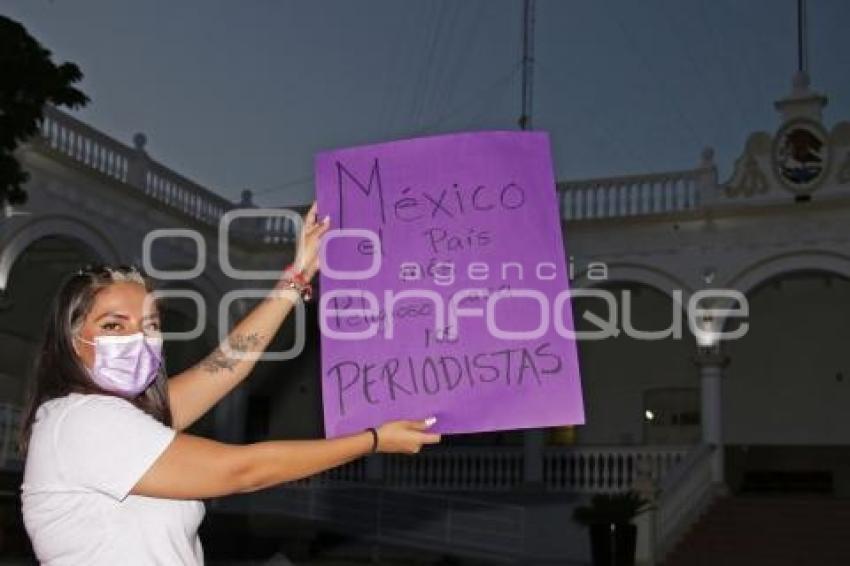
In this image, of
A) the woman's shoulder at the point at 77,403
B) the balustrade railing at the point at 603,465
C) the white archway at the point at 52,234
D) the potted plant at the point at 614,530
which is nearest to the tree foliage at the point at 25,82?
the white archway at the point at 52,234

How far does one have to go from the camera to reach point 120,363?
2109 millimetres

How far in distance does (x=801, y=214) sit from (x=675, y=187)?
204 centimetres

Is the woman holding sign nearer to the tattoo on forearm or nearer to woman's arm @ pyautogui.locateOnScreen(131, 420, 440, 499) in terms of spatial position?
woman's arm @ pyautogui.locateOnScreen(131, 420, 440, 499)

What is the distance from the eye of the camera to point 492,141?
288 cm

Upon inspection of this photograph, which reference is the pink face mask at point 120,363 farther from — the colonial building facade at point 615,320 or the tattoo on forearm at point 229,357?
the colonial building facade at point 615,320

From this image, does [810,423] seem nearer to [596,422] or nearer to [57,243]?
[596,422]

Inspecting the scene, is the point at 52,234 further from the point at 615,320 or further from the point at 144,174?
the point at 615,320

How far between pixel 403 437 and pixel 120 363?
620 millimetres

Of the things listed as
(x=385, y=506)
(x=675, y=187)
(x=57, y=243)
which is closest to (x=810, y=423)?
(x=675, y=187)

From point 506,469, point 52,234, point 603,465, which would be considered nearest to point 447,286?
point 52,234

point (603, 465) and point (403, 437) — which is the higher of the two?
point (403, 437)

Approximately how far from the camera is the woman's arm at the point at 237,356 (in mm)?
2662

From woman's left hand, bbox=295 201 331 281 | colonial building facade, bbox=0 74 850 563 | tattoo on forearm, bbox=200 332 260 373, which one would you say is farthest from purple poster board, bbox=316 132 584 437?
colonial building facade, bbox=0 74 850 563

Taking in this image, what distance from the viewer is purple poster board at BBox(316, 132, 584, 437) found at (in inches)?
106
